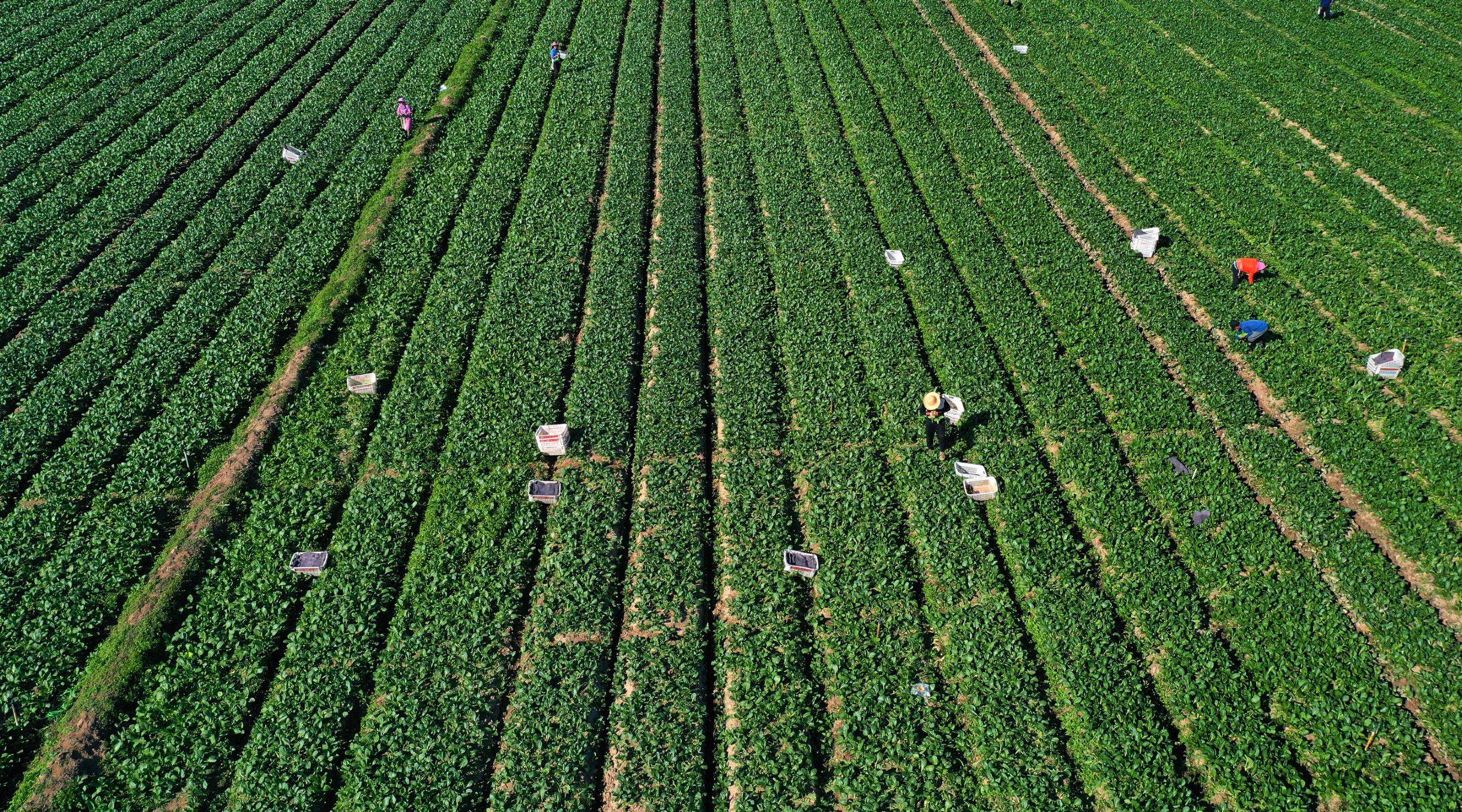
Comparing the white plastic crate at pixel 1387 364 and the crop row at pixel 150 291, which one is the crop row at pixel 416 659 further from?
the white plastic crate at pixel 1387 364

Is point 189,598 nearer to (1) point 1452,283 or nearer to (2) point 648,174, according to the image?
(2) point 648,174

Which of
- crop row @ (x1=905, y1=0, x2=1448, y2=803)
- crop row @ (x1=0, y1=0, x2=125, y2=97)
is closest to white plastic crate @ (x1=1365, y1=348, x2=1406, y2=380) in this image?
crop row @ (x1=905, y1=0, x2=1448, y2=803)

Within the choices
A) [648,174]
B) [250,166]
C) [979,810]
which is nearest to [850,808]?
[979,810]

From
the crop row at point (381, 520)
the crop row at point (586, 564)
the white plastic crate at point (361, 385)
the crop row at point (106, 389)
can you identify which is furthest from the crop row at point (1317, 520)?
the crop row at point (106, 389)

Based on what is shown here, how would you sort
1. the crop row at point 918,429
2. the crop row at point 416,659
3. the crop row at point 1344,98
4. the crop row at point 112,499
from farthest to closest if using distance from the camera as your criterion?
the crop row at point 1344,98 < the crop row at point 112,499 < the crop row at point 918,429 < the crop row at point 416,659

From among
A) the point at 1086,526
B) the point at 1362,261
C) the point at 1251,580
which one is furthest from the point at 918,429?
the point at 1362,261

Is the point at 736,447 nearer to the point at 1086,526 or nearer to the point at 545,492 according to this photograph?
the point at 545,492
